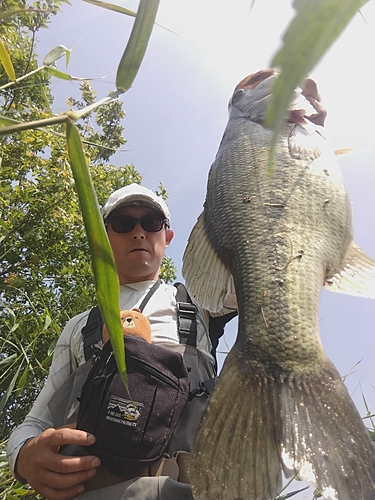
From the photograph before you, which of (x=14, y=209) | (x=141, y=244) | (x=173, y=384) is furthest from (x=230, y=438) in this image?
(x=14, y=209)

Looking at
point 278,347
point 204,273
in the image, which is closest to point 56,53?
point 204,273

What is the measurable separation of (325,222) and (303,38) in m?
1.08

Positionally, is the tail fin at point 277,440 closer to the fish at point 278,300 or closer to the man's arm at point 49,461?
the fish at point 278,300

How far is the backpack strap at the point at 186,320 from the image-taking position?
1.64 meters

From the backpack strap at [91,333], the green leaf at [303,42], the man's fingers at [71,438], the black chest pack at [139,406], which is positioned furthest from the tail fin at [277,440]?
the green leaf at [303,42]

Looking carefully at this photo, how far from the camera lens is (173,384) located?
135cm

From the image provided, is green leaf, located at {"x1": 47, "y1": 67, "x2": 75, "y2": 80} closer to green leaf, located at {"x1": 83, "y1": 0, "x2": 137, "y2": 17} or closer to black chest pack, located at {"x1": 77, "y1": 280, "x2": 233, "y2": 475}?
green leaf, located at {"x1": 83, "y1": 0, "x2": 137, "y2": 17}

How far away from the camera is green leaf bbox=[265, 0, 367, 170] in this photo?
0.23 meters

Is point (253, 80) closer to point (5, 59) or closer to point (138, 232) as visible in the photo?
point (138, 232)

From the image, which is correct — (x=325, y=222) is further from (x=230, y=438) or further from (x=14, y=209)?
(x=14, y=209)

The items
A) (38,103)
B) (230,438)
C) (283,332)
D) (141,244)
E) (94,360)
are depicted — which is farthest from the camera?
(38,103)

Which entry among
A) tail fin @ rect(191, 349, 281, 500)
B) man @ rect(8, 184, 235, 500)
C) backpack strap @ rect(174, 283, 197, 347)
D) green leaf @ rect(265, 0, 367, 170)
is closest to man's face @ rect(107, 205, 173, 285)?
man @ rect(8, 184, 235, 500)

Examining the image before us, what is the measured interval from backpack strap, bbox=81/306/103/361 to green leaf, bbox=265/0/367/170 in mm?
1449

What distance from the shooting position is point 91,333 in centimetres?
161
